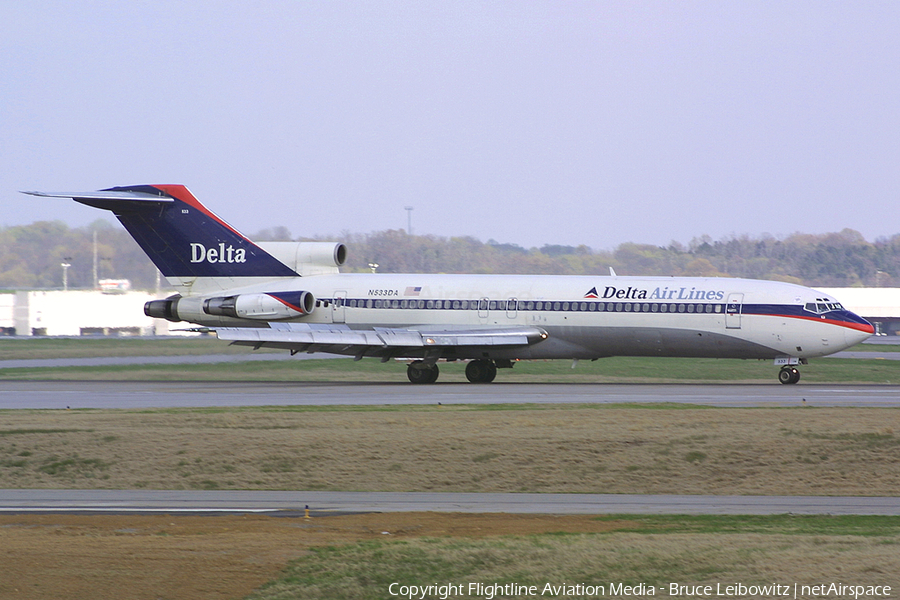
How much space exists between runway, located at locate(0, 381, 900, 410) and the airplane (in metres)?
1.31

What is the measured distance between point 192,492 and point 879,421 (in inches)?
536

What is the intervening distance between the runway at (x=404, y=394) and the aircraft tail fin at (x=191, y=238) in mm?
4881

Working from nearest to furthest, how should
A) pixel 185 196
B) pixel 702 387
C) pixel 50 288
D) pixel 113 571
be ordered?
pixel 113 571 < pixel 702 387 < pixel 185 196 < pixel 50 288

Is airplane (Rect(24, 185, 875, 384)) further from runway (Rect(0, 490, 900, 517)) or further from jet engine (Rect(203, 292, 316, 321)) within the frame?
runway (Rect(0, 490, 900, 517))

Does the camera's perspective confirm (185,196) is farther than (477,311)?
Yes

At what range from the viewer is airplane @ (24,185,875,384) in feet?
109

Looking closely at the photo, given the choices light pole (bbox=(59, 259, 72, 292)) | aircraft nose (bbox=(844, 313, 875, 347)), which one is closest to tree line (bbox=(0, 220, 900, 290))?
light pole (bbox=(59, 259, 72, 292))

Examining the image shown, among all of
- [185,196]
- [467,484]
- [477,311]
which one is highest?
[185,196]

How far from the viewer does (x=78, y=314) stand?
74.2 metres

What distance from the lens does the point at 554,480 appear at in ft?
57.1

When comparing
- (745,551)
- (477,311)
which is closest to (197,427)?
(745,551)

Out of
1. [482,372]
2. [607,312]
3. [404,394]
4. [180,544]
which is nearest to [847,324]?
[607,312]

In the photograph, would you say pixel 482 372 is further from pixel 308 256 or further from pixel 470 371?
pixel 308 256

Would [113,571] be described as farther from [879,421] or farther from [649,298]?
[649,298]
